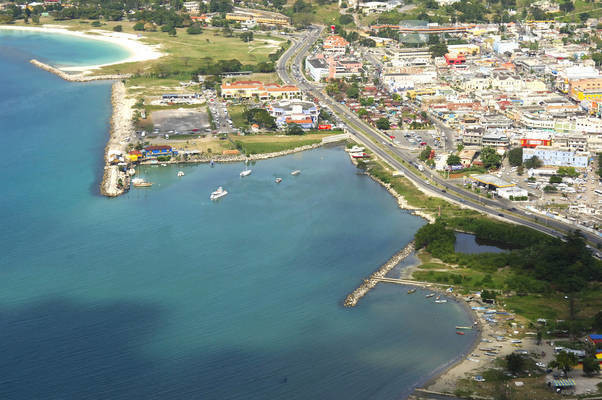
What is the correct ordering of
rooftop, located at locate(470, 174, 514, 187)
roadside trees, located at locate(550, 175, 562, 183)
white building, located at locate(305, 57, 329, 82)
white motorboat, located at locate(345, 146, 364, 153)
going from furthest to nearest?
1. white building, located at locate(305, 57, 329, 82)
2. white motorboat, located at locate(345, 146, 364, 153)
3. roadside trees, located at locate(550, 175, 562, 183)
4. rooftop, located at locate(470, 174, 514, 187)

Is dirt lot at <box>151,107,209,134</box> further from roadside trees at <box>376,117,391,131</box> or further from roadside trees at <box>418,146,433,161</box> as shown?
roadside trees at <box>418,146,433,161</box>

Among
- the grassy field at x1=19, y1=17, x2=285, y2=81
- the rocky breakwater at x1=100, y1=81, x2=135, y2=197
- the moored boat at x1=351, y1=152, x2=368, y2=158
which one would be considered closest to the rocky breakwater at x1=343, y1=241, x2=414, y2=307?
the moored boat at x1=351, y1=152, x2=368, y2=158

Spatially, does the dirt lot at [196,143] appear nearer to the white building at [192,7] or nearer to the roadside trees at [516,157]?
the roadside trees at [516,157]

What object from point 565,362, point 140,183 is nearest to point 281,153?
point 140,183

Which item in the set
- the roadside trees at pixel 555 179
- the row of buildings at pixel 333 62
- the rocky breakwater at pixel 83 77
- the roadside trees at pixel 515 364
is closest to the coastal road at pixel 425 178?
the row of buildings at pixel 333 62

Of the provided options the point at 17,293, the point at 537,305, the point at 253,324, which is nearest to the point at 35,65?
the point at 17,293
